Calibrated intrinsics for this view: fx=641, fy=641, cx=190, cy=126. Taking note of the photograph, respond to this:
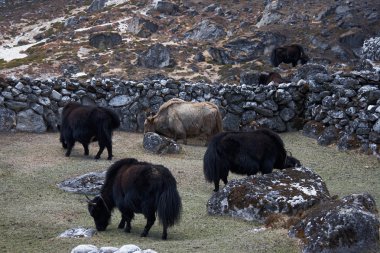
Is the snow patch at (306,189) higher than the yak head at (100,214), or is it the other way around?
the snow patch at (306,189)

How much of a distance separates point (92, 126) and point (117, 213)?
4465mm

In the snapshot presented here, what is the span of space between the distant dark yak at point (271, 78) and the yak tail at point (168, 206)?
1443 centimetres

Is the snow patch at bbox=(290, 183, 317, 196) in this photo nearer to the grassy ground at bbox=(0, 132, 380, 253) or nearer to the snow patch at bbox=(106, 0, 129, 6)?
the grassy ground at bbox=(0, 132, 380, 253)

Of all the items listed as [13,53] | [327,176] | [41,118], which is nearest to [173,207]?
[327,176]

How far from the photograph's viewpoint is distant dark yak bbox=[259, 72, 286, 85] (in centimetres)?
2319

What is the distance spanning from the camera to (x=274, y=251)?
7980 millimetres

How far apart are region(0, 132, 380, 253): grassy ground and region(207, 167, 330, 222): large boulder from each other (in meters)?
0.23

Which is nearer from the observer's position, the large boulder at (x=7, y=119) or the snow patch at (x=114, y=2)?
the large boulder at (x=7, y=119)

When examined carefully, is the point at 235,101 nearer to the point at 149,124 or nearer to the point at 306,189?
the point at 149,124

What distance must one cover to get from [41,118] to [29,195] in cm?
700

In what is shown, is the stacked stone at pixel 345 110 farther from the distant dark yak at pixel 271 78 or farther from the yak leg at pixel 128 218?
the yak leg at pixel 128 218

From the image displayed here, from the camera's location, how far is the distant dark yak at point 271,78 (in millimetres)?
23188

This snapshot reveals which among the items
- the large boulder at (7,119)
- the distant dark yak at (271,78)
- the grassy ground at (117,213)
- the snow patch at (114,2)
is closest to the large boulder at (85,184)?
the grassy ground at (117,213)

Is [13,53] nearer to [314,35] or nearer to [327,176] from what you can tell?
[314,35]
